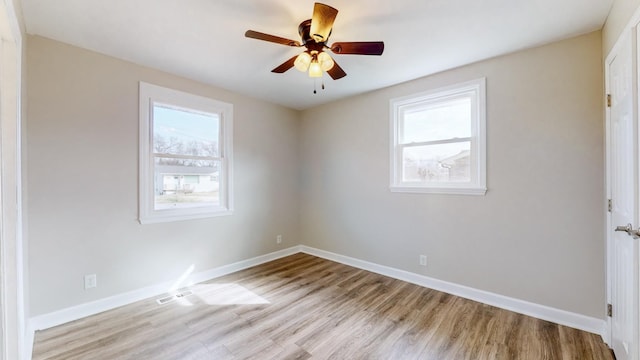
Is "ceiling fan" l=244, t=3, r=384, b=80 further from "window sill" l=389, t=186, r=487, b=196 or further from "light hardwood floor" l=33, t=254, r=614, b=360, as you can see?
"light hardwood floor" l=33, t=254, r=614, b=360

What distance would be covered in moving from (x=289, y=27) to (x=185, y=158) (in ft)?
6.70

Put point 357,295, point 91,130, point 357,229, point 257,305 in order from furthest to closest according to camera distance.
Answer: point 357,229, point 357,295, point 257,305, point 91,130

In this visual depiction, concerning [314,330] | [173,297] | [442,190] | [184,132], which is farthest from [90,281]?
[442,190]

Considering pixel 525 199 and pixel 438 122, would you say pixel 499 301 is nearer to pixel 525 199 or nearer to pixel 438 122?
pixel 525 199

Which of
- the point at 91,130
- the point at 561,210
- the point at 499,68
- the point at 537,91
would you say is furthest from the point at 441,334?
the point at 91,130

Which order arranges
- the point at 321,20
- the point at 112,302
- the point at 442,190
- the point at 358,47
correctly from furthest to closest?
1. the point at 442,190
2. the point at 112,302
3. the point at 358,47
4. the point at 321,20

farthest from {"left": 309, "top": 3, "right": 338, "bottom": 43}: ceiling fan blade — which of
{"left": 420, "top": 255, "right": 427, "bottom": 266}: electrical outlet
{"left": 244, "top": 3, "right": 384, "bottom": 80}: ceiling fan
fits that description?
{"left": 420, "top": 255, "right": 427, "bottom": 266}: electrical outlet

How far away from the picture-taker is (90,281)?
2500 mm

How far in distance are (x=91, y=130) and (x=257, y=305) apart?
238 cm

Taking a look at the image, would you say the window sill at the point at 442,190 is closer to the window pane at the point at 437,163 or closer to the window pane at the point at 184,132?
the window pane at the point at 437,163

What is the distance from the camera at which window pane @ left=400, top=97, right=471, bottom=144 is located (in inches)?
115

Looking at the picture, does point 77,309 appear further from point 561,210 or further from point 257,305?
point 561,210

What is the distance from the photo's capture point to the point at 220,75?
309 cm

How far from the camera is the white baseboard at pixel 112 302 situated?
226 cm
